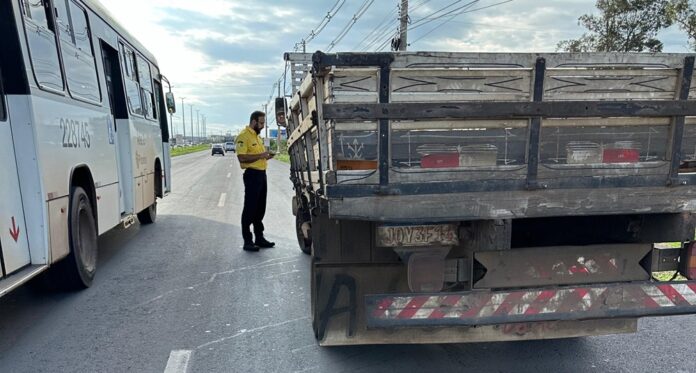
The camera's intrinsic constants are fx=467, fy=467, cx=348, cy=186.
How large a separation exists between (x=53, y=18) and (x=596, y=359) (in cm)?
565

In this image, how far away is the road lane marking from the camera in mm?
3393

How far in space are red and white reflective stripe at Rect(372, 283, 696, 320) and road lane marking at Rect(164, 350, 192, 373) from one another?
5.04 ft

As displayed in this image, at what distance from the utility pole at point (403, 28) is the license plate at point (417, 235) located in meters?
14.7

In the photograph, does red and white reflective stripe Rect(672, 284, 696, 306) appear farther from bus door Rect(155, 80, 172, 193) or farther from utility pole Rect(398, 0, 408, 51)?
utility pole Rect(398, 0, 408, 51)

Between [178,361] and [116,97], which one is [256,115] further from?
[178,361]

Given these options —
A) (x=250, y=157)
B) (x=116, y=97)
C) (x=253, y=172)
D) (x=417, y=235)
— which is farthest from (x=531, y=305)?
(x=116, y=97)

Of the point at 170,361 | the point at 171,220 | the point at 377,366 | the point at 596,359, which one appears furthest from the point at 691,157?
the point at 171,220

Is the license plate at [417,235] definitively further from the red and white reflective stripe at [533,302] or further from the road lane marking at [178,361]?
the road lane marking at [178,361]

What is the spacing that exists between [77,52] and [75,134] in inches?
39.8

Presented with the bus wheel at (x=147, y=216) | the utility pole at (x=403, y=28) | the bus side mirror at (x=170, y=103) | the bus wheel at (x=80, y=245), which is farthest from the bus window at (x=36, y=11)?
the utility pole at (x=403, y=28)

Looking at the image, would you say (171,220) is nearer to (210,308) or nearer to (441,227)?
(210,308)

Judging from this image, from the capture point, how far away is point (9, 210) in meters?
3.67

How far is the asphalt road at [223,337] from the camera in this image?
3473 mm

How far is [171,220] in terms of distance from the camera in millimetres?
9672
